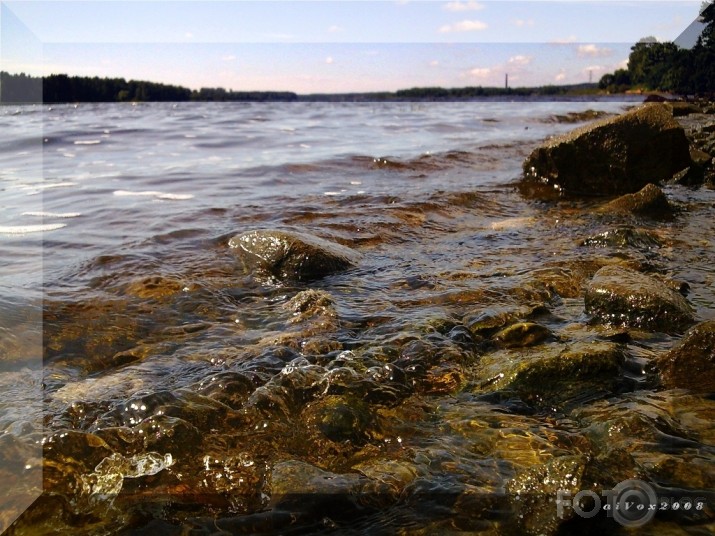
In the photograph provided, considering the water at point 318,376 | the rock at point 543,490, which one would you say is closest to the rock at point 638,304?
the water at point 318,376

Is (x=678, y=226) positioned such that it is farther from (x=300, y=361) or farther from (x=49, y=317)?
(x=49, y=317)

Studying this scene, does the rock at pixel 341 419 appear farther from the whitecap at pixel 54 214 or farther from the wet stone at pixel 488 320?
the whitecap at pixel 54 214

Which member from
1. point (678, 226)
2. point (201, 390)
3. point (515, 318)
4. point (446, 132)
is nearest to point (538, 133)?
point (446, 132)

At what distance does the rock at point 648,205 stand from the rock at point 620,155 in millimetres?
1312

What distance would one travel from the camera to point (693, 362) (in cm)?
242

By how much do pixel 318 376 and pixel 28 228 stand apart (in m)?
4.79

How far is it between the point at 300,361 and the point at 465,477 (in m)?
1.08

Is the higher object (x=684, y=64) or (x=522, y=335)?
(x=684, y=64)

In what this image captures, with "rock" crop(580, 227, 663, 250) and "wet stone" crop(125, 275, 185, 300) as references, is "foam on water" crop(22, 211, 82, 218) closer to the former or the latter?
"wet stone" crop(125, 275, 185, 300)

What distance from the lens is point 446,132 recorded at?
55.2ft

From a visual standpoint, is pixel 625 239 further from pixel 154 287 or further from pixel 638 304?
pixel 154 287

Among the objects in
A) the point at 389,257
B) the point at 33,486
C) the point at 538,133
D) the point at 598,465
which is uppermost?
the point at 538,133

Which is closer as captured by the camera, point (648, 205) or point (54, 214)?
point (648, 205)

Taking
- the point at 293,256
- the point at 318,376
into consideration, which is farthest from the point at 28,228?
the point at 318,376
